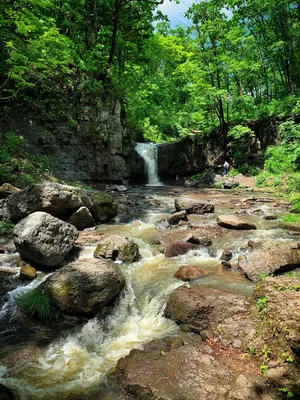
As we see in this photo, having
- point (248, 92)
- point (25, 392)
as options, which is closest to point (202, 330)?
point (25, 392)

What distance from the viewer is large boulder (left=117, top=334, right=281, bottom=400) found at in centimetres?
319

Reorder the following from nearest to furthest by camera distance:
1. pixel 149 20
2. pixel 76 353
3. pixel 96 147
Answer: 1. pixel 76 353
2. pixel 96 147
3. pixel 149 20

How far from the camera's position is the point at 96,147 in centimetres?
1900

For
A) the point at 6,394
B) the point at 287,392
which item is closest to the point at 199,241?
the point at 287,392

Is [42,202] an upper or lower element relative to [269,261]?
upper

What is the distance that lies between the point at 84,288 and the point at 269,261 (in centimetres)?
407

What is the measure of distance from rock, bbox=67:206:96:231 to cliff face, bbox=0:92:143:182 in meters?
7.15

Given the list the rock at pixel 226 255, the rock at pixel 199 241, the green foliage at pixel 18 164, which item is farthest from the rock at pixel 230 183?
the rock at pixel 226 255

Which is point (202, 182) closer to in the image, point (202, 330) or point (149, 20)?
point (149, 20)

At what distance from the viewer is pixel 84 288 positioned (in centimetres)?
518

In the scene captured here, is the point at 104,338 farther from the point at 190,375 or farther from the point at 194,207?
the point at 194,207

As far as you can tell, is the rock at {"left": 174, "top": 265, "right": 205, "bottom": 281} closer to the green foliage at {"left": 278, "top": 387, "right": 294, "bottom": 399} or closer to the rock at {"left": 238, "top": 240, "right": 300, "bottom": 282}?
the rock at {"left": 238, "top": 240, "right": 300, "bottom": 282}

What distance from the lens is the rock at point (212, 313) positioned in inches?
161

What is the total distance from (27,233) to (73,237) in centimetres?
124
